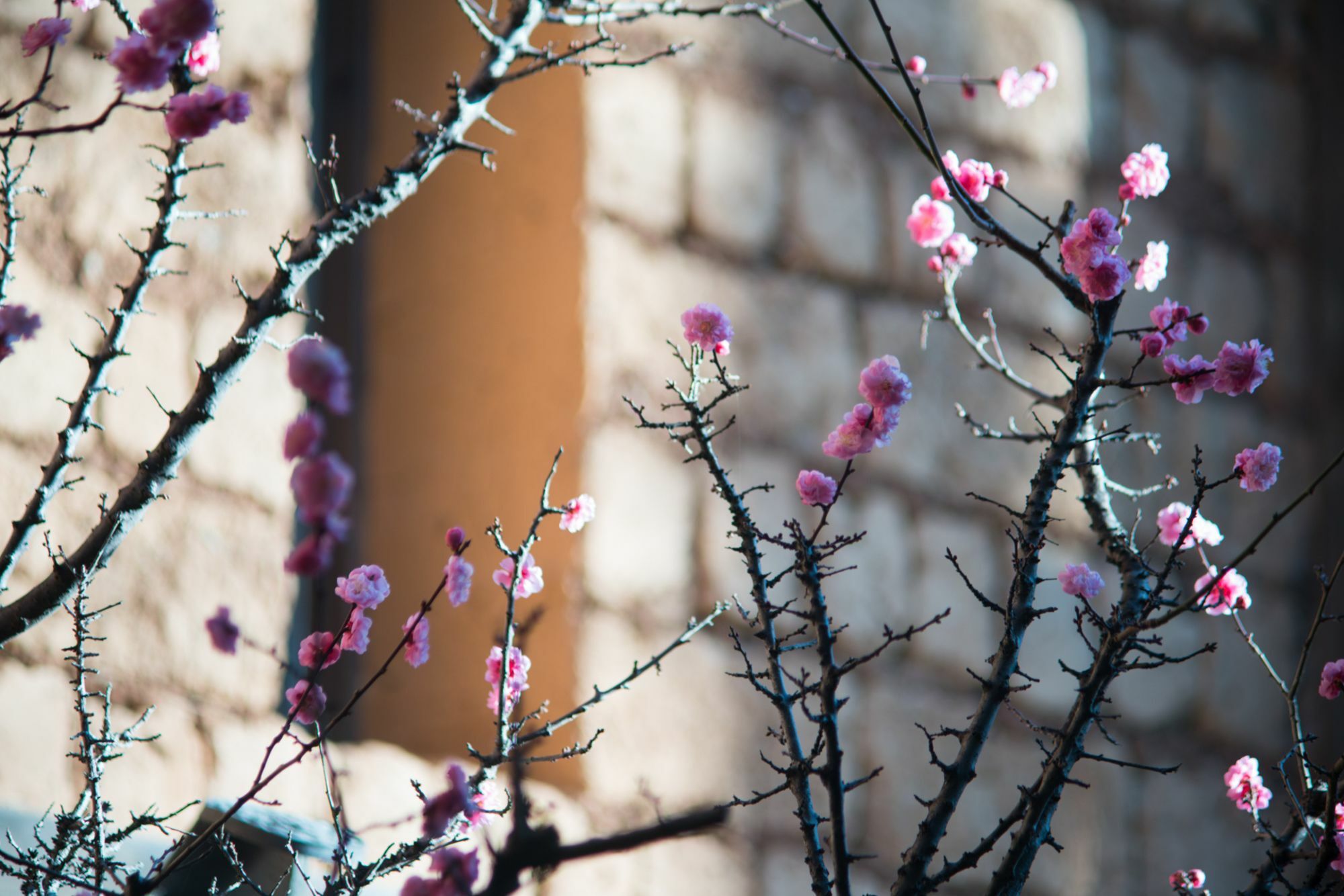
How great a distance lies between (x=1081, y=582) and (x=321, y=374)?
581 millimetres

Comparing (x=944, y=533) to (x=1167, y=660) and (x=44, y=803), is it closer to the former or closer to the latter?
(x=1167, y=660)

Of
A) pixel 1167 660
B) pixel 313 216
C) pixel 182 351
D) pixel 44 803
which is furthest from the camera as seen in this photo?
pixel 313 216

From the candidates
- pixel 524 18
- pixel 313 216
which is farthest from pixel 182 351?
pixel 524 18

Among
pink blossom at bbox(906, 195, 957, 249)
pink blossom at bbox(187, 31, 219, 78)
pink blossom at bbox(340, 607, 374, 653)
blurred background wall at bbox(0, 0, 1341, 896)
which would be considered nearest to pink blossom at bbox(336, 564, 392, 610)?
pink blossom at bbox(340, 607, 374, 653)

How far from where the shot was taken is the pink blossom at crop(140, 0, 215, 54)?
60 cm

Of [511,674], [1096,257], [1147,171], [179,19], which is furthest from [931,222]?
[179,19]

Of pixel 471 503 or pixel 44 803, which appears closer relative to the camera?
pixel 44 803

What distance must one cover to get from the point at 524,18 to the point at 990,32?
3.75 feet

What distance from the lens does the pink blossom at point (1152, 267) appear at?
92cm

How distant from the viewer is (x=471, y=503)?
133 cm

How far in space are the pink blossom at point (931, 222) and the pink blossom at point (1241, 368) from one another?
29 cm

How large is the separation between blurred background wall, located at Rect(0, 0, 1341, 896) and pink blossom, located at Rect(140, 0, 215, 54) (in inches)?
25.0

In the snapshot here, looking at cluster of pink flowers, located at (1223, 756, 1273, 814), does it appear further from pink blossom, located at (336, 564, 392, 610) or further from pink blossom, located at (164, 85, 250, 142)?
pink blossom, located at (164, 85, 250, 142)

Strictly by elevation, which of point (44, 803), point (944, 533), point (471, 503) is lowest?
point (44, 803)
